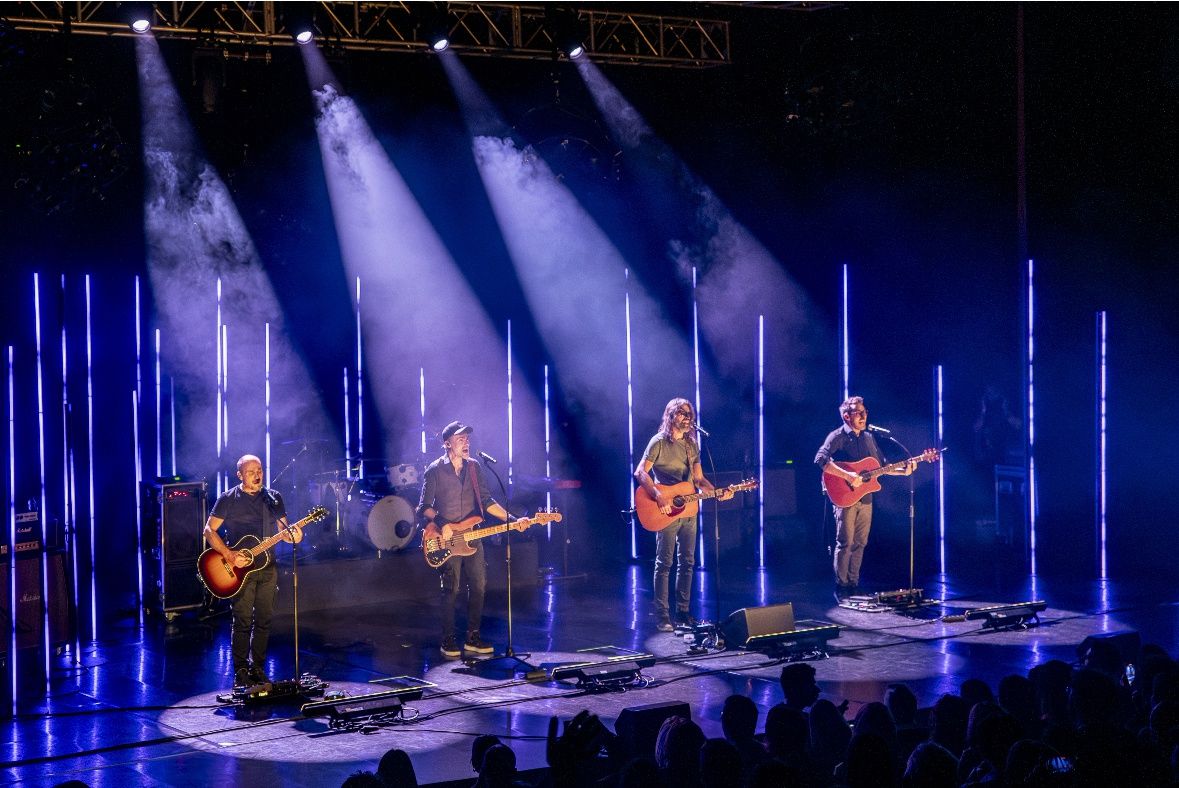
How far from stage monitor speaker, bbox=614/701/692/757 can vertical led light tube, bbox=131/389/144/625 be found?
7215mm

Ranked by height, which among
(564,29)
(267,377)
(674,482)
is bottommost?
(674,482)

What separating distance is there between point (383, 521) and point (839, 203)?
244 inches

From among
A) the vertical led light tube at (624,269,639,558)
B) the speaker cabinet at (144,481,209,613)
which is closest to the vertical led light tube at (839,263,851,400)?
the vertical led light tube at (624,269,639,558)

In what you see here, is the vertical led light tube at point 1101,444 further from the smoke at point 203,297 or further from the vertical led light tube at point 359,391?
the smoke at point 203,297

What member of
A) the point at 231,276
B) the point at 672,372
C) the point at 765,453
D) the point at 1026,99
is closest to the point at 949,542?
the point at 765,453

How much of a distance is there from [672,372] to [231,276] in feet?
16.7

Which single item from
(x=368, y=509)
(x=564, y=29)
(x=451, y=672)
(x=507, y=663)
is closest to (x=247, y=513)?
(x=451, y=672)

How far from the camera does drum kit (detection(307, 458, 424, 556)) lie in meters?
12.7

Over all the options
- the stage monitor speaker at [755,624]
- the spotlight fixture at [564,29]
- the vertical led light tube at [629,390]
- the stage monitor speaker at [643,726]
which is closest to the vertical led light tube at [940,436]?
the vertical led light tube at [629,390]

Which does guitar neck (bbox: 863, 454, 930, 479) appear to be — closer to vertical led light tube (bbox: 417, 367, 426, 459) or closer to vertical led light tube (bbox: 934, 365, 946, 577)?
vertical led light tube (bbox: 934, 365, 946, 577)

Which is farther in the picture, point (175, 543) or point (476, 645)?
point (175, 543)

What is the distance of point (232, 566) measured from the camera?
30.1ft

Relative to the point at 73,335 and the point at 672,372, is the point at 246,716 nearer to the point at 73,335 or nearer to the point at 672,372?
the point at 73,335

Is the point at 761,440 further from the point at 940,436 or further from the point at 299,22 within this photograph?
the point at 299,22
